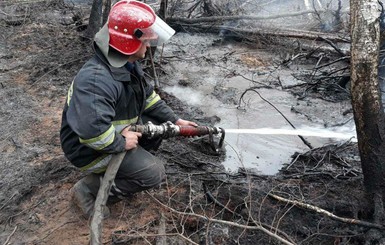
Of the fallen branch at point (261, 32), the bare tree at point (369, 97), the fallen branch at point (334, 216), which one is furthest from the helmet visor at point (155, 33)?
the fallen branch at point (261, 32)

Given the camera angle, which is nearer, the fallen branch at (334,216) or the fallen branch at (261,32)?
the fallen branch at (334,216)

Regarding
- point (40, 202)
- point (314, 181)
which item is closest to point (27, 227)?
point (40, 202)

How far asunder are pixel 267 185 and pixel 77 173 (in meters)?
1.91

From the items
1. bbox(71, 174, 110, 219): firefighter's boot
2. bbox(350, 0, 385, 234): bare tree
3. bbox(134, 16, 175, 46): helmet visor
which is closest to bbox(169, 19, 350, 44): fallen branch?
bbox(350, 0, 385, 234): bare tree

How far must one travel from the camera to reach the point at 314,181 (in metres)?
3.97

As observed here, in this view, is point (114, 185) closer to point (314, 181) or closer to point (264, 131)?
point (314, 181)

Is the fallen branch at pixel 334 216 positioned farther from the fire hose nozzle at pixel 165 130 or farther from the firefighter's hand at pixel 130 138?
the firefighter's hand at pixel 130 138

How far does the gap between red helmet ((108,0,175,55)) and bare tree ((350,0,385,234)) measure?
159 centimetres

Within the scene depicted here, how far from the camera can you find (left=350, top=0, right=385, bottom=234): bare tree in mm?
3012

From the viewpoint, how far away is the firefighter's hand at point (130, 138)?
9.93ft

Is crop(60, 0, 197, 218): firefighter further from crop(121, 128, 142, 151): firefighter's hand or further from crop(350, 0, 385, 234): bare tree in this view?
crop(350, 0, 385, 234): bare tree

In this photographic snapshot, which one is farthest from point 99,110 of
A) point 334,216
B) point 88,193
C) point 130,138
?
point 334,216

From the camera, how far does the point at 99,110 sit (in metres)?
2.76

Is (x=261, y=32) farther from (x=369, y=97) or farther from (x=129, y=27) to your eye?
(x=129, y=27)
